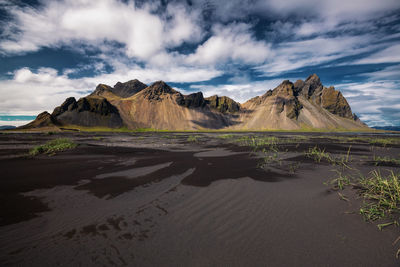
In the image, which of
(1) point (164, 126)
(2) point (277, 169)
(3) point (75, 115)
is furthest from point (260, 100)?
(2) point (277, 169)

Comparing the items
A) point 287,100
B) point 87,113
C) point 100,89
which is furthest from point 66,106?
point 287,100

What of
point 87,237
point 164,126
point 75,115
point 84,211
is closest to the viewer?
point 87,237

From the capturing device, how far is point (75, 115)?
113 metres

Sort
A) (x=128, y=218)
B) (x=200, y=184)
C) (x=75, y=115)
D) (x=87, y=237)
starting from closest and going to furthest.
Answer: (x=87, y=237)
(x=128, y=218)
(x=200, y=184)
(x=75, y=115)

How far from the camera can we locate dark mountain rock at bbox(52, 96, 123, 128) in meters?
111

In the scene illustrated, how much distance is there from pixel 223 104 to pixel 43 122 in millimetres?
130294

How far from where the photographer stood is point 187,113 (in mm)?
138875

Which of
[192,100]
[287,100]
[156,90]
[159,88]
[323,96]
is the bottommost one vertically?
[287,100]

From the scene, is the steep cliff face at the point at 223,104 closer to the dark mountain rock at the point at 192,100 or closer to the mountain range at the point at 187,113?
the mountain range at the point at 187,113

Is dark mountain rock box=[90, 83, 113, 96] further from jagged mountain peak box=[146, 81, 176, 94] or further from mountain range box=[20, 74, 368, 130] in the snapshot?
jagged mountain peak box=[146, 81, 176, 94]

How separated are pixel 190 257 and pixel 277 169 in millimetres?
7381

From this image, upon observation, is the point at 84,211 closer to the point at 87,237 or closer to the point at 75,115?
the point at 87,237

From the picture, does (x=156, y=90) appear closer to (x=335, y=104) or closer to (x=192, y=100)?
(x=192, y=100)

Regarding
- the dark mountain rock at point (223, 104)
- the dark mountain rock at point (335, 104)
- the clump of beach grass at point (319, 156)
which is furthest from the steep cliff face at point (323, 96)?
the clump of beach grass at point (319, 156)
